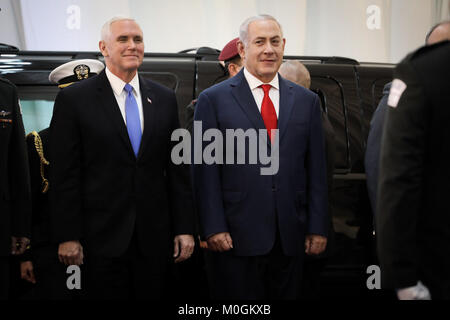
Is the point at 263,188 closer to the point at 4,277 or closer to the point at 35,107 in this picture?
the point at 4,277

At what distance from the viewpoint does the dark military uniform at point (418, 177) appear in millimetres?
1691

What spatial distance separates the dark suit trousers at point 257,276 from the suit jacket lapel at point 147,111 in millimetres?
661

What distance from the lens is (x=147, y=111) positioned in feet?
9.18

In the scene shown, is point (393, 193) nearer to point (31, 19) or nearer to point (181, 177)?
point (181, 177)

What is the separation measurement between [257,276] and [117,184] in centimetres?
81

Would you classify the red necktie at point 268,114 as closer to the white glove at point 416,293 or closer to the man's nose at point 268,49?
the man's nose at point 268,49

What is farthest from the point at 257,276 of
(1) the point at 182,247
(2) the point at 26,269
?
(2) the point at 26,269

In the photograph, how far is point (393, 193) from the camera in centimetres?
173

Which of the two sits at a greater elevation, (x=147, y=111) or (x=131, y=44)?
(x=131, y=44)

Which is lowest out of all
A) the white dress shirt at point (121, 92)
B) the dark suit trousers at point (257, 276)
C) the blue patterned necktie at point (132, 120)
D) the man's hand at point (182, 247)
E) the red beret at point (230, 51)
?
the dark suit trousers at point (257, 276)

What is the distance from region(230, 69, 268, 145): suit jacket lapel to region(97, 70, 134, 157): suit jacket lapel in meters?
0.57

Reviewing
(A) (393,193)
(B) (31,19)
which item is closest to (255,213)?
(A) (393,193)

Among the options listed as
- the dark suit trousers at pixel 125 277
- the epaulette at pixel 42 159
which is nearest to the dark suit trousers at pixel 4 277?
the dark suit trousers at pixel 125 277

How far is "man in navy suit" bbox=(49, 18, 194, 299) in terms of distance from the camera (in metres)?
2.66
